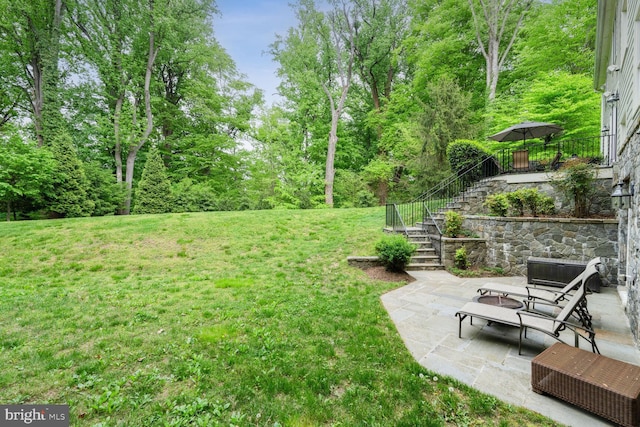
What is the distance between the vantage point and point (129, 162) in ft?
53.3

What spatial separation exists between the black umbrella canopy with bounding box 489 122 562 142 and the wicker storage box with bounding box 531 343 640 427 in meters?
9.18

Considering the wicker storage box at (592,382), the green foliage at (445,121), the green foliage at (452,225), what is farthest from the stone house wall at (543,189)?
the wicker storage box at (592,382)

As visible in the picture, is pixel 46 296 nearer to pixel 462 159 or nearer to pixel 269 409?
pixel 269 409

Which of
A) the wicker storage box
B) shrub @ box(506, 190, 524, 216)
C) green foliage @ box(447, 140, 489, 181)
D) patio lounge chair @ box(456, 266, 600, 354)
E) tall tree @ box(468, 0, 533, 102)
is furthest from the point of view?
tall tree @ box(468, 0, 533, 102)

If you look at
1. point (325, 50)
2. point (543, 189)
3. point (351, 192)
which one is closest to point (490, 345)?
point (543, 189)

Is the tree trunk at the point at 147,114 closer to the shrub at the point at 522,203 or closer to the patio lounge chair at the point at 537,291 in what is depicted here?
the shrub at the point at 522,203

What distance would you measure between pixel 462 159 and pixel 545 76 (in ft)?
18.1

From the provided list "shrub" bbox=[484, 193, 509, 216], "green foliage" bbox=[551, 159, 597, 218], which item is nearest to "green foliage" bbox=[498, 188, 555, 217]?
"shrub" bbox=[484, 193, 509, 216]

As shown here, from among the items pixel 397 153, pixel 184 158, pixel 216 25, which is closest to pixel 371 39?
pixel 397 153

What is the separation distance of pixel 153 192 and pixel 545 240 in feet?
52.7

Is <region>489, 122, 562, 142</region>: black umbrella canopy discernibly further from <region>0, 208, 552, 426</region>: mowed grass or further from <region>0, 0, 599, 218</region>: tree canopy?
<region>0, 208, 552, 426</region>: mowed grass

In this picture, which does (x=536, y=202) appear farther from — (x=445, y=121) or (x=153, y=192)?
(x=153, y=192)

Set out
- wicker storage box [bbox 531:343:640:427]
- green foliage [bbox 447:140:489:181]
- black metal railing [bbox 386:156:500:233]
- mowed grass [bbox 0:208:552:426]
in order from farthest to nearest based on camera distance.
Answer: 1. green foliage [bbox 447:140:489:181]
2. black metal railing [bbox 386:156:500:233]
3. mowed grass [bbox 0:208:552:426]
4. wicker storage box [bbox 531:343:640:427]

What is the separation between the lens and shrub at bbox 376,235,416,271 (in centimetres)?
658
